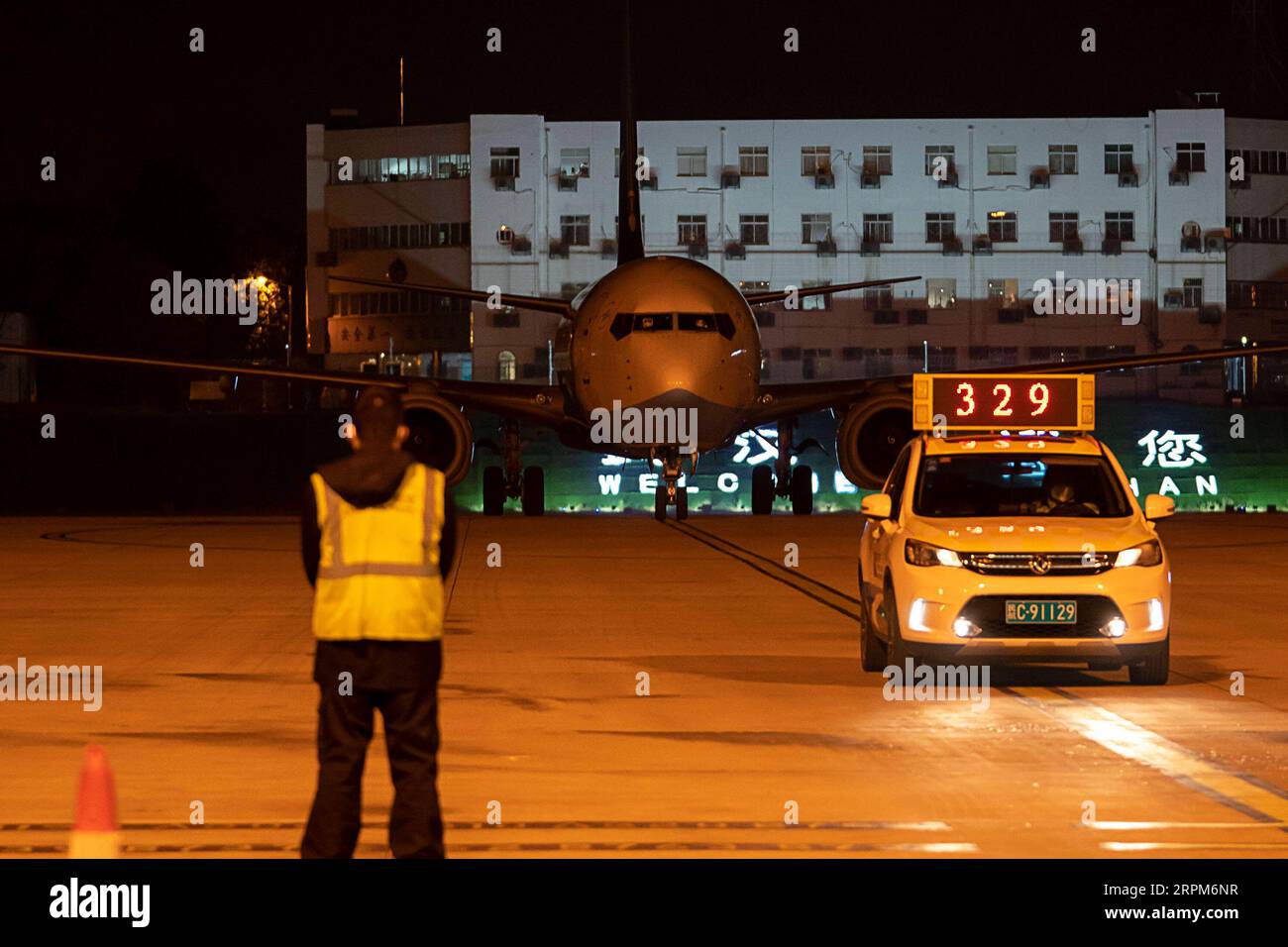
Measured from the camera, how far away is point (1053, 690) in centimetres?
1513

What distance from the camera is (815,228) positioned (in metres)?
83.4

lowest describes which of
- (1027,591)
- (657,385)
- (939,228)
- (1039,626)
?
(1039,626)

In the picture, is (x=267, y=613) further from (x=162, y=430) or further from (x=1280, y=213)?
(x=1280, y=213)

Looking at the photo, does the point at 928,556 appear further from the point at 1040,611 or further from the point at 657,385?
the point at 657,385

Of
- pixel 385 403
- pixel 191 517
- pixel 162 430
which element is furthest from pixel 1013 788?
pixel 162 430

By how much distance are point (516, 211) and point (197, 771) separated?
74034mm

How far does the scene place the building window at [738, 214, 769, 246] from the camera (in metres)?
83.4

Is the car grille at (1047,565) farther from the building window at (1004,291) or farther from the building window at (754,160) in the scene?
the building window at (1004,291)

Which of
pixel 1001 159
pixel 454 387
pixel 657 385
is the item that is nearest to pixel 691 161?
pixel 1001 159

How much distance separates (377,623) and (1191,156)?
259ft

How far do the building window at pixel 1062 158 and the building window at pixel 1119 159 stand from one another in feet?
4.08

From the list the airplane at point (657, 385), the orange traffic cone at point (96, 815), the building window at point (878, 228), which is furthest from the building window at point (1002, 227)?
the orange traffic cone at point (96, 815)

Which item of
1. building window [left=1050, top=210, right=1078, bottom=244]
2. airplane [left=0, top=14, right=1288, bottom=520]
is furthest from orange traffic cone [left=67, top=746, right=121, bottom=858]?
building window [left=1050, top=210, right=1078, bottom=244]

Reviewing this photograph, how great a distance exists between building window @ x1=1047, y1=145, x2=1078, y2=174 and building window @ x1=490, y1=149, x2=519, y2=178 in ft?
69.3
